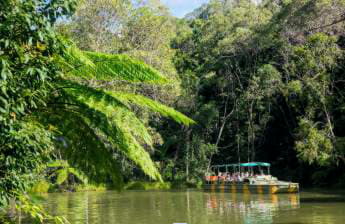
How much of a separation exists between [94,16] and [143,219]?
44.1ft

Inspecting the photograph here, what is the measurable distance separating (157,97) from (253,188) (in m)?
6.92

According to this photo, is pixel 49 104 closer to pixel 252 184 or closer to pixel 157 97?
pixel 252 184

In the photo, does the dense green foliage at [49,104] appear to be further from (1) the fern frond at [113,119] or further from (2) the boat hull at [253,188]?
(2) the boat hull at [253,188]

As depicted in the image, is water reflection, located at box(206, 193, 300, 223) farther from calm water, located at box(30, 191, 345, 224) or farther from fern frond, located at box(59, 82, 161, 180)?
fern frond, located at box(59, 82, 161, 180)

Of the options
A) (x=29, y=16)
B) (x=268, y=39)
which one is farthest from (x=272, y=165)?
(x=29, y=16)

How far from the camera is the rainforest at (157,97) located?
11.5 feet

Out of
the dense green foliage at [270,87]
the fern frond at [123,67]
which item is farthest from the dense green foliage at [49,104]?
the dense green foliage at [270,87]

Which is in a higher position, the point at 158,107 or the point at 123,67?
the point at 123,67

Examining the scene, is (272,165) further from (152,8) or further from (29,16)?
(29,16)

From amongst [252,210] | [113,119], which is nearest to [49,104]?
[113,119]

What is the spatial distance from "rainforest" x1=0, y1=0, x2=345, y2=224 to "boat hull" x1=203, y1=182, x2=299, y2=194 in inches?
43.8

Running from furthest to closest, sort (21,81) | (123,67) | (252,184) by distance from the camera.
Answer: (252,184)
(123,67)
(21,81)

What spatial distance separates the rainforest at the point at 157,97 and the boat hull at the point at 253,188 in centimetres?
111

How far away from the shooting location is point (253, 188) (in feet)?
78.7
